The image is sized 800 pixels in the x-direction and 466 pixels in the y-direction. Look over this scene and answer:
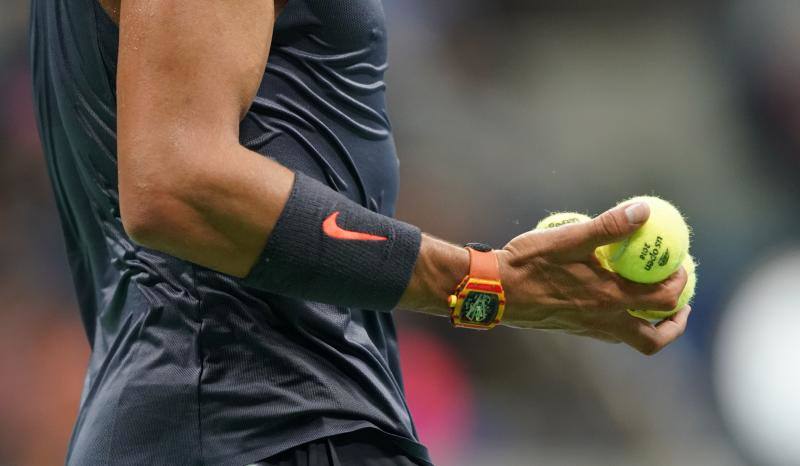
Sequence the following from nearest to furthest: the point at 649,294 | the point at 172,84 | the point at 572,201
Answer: the point at 172,84, the point at 649,294, the point at 572,201

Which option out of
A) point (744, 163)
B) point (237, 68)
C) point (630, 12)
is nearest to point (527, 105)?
point (630, 12)

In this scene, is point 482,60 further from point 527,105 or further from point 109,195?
point 109,195

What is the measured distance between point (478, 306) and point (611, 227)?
275 mm

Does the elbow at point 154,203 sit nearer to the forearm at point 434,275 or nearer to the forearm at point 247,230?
the forearm at point 247,230

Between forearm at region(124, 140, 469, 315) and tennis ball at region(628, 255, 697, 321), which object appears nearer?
forearm at region(124, 140, 469, 315)

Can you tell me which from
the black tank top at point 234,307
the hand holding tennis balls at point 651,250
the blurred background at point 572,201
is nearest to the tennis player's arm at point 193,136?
the black tank top at point 234,307

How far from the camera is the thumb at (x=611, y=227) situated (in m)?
1.74

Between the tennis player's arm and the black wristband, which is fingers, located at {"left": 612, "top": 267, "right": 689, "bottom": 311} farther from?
the tennis player's arm

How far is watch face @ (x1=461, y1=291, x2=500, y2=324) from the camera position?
172cm

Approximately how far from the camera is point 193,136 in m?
1.51

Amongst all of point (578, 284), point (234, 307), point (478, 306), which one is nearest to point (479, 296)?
point (478, 306)

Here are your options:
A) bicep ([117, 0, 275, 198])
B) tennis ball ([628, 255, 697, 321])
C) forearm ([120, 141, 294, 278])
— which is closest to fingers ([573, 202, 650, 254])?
tennis ball ([628, 255, 697, 321])

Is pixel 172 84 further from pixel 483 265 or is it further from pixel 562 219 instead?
pixel 562 219

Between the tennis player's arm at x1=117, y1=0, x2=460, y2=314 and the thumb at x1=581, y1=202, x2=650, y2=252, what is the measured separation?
1.79 feet
